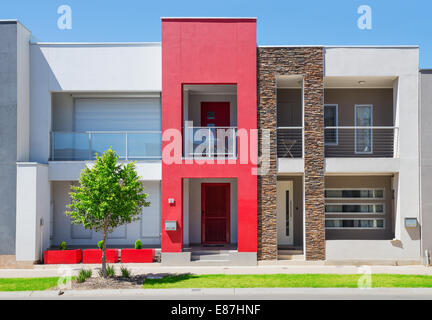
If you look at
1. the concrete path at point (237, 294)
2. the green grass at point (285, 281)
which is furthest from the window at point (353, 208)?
the concrete path at point (237, 294)

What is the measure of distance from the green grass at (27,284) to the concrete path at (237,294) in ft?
1.59

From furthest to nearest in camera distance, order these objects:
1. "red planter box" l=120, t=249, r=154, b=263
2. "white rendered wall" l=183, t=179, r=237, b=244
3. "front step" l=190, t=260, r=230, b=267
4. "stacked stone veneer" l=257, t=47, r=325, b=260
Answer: "white rendered wall" l=183, t=179, r=237, b=244
"red planter box" l=120, t=249, r=154, b=263
"stacked stone veneer" l=257, t=47, r=325, b=260
"front step" l=190, t=260, r=230, b=267

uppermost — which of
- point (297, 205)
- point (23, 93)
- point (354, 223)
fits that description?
point (23, 93)

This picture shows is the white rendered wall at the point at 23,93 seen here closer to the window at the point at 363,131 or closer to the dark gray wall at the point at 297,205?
the dark gray wall at the point at 297,205

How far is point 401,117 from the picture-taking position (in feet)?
54.8

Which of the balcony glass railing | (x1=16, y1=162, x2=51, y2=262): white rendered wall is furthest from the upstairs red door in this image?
(x1=16, y1=162, x2=51, y2=262): white rendered wall

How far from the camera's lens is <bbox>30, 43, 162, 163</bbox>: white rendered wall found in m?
17.3

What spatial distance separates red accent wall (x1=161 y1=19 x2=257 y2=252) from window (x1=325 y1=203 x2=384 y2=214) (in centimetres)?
399

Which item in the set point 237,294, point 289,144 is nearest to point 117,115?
point 289,144

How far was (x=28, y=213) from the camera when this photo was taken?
53.2 ft

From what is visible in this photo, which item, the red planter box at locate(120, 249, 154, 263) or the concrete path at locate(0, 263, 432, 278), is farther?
the red planter box at locate(120, 249, 154, 263)

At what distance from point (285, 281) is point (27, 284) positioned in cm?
747

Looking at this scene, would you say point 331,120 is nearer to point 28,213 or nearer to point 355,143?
point 355,143

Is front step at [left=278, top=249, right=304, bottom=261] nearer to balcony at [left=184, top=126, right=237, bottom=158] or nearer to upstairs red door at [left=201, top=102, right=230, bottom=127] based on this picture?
balcony at [left=184, top=126, right=237, bottom=158]
